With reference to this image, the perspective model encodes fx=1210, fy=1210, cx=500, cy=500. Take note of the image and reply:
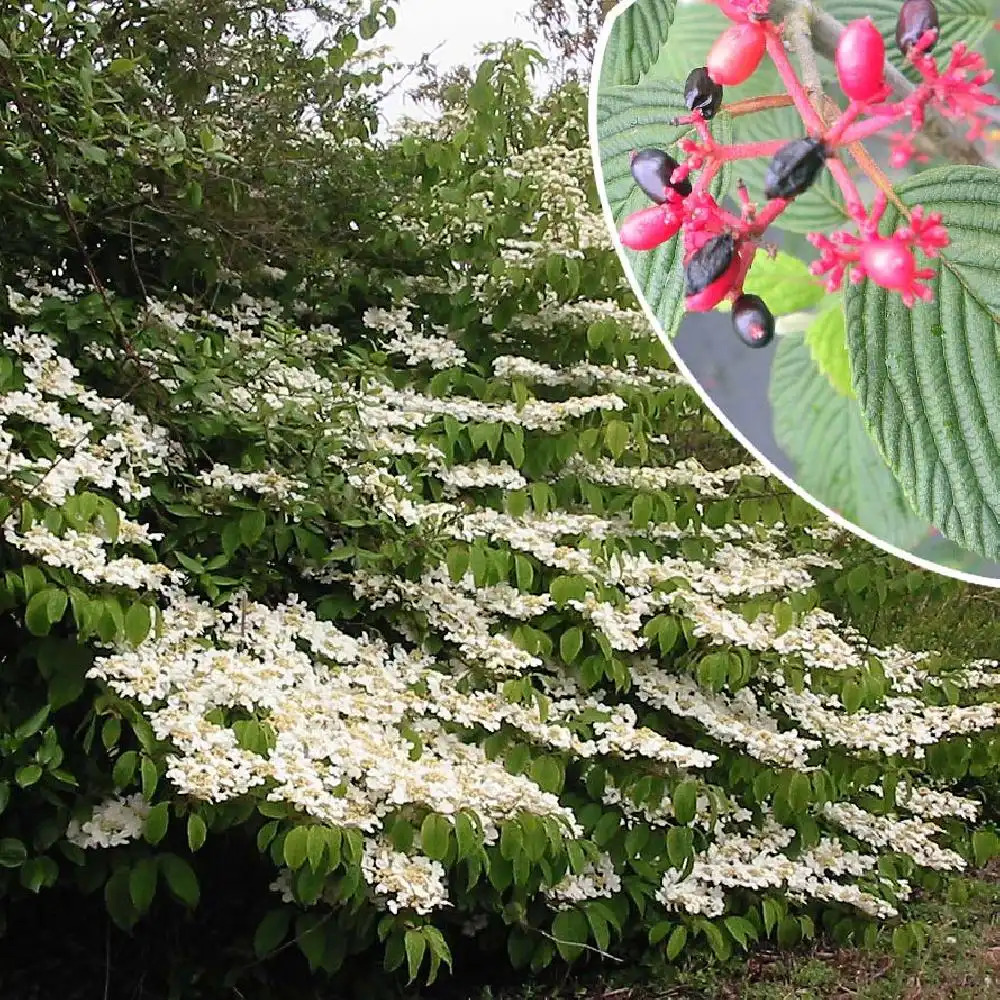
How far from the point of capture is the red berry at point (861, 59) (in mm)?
805

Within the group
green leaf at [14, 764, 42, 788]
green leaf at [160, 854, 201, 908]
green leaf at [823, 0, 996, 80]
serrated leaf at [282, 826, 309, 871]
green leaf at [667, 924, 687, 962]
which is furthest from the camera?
green leaf at [667, 924, 687, 962]

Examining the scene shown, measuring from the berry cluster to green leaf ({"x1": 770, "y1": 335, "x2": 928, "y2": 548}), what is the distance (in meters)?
0.04

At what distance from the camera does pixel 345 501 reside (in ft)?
6.65

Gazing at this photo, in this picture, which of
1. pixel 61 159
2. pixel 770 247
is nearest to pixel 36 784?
pixel 61 159

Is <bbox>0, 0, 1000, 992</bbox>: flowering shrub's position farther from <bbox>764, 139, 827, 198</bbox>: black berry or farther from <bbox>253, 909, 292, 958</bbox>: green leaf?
<bbox>764, 139, 827, 198</bbox>: black berry

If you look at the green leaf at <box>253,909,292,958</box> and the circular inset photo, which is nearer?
the circular inset photo

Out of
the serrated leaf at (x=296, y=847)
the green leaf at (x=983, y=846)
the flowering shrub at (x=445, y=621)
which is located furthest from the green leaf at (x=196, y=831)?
the green leaf at (x=983, y=846)

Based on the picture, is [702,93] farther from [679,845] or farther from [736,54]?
[679,845]

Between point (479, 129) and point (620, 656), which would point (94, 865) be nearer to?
point (620, 656)

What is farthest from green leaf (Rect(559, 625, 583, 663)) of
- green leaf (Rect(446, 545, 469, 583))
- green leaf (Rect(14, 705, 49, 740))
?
green leaf (Rect(14, 705, 49, 740))

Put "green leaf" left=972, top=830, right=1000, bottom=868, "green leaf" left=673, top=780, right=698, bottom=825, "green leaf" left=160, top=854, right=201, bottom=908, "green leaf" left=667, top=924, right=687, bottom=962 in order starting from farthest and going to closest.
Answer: "green leaf" left=972, top=830, right=1000, bottom=868 → "green leaf" left=667, top=924, right=687, bottom=962 → "green leaf" left=673, top=780, right=698, bottom=825 → "green leaf" left=160, top=854, right=201, bottom=908

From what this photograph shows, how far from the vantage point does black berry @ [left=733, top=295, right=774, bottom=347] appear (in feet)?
2.90

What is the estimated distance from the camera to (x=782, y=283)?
2.91 feet

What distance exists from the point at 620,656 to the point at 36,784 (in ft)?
3.65
